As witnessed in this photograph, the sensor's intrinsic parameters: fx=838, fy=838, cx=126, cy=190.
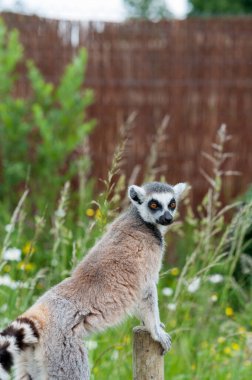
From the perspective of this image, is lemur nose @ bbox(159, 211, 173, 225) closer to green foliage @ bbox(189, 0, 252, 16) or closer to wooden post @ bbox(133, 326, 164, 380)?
wooden post @ bbox(133, 326, 164, 380)

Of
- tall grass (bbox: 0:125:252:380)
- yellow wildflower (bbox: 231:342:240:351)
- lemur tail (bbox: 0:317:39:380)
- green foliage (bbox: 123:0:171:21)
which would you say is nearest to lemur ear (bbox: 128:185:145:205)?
tall grass (bbox: 0:125:252:380)

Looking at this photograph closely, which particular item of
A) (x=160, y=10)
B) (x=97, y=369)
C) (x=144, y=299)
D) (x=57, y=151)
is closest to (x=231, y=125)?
(x=57, y=151)

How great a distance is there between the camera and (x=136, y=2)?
1045 inches

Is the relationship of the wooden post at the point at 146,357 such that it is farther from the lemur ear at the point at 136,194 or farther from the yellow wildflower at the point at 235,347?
the yellow wildflower at the point at 235,347

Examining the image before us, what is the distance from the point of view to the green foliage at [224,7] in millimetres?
18812

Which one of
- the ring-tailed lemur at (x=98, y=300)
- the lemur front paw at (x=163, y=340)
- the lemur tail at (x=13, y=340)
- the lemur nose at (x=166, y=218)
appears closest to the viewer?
the lemur tail at (x=13, y=340)

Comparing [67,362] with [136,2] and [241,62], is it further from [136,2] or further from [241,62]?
[136,2]

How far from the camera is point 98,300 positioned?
3.33 m

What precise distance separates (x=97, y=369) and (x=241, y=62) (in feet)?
18.0

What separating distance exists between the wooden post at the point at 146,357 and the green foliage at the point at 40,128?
169 inches

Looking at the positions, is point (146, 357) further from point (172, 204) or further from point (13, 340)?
point (172, 204)

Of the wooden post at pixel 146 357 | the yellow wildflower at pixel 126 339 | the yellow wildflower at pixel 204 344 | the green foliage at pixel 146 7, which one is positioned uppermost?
the green foliage at pixel 146 7

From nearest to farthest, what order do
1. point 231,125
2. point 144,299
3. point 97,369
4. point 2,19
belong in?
1. point 144,299
2. point 97,369
3. point 2,19
4. point 231,125

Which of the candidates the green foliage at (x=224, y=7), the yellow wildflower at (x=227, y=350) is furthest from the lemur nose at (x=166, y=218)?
the green foliage at (x=224, y=7)
